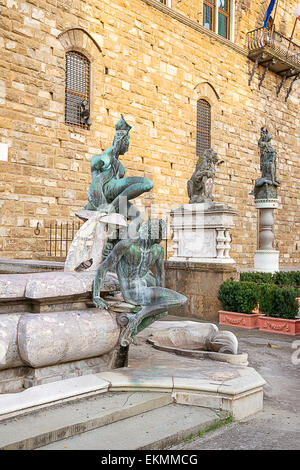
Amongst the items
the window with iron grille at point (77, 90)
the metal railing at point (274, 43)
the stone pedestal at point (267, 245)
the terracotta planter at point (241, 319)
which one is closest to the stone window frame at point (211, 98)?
the metal railing at point (274, 43)

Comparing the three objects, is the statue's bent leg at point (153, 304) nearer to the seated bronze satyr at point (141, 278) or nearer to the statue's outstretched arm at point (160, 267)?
the seated bronze satyr at point (141, 278)

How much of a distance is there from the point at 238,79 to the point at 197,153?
12.8 feet

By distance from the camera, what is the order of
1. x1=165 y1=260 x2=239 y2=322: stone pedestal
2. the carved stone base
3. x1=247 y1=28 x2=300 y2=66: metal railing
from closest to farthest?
1. x1=165 y1=260 x2=239 y2=322: stone pedestal
2. the carved stone base
3. x1=247 y1=28 x2=300 y2=66: metal railing

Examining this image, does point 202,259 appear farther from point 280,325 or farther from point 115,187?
point 115,187

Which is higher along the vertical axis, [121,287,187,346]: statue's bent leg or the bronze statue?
the bronze statue

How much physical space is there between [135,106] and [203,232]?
5.66 meters

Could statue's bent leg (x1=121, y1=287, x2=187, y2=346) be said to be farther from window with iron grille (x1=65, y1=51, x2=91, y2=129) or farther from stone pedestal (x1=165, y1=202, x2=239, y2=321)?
window with iron grille (x1=65, y1=51, x2=91, y2=129)

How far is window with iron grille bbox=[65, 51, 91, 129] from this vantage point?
440 inches

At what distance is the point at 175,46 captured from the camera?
13922mm

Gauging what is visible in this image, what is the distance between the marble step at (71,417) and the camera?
2473 millimetres

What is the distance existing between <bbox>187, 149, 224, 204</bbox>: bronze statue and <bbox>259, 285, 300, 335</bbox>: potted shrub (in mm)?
2503

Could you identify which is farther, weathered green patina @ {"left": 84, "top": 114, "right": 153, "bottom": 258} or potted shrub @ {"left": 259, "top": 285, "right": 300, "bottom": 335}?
potted shrub @ {"left": 259, "top": 285, "right": 300, "bottom": 335}

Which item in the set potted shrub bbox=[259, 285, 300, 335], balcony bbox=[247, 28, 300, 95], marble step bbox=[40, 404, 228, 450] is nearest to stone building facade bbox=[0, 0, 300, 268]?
balcony bbox=[247, 28, 300, 95]

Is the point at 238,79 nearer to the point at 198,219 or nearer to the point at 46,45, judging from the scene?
the point at 46,45
